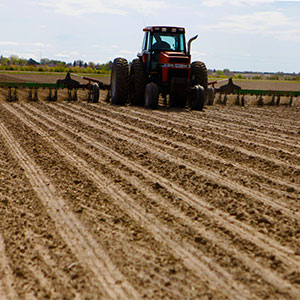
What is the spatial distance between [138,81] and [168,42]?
153 centimetres

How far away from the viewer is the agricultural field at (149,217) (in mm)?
2695

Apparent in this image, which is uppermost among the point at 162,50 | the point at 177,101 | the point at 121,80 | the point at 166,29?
the point at 166,29

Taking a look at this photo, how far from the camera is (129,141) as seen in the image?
714cm

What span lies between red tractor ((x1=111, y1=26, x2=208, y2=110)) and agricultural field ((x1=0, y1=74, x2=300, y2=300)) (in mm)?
4667

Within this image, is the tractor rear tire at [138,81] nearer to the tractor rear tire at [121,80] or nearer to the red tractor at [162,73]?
the red tractor at [162,73]

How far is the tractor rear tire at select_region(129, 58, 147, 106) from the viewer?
40.4ft

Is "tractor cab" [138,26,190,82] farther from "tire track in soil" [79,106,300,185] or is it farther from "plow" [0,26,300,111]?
"tire track in soil" [79,106,300,185]

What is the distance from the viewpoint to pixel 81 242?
3.26m

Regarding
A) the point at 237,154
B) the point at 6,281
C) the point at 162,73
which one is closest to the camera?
the point at 6,281

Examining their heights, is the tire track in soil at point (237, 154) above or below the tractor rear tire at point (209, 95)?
below

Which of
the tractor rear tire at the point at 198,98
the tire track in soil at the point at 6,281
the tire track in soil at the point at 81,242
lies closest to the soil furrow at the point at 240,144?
the tractor rear tire at the point at 198,98

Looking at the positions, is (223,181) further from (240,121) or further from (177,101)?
(177,101)

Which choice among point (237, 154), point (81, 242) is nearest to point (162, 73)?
point (237, 154)

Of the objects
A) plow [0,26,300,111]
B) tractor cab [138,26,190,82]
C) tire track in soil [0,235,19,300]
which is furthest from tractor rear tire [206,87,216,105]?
tire track in soil [0,235,19,300]
